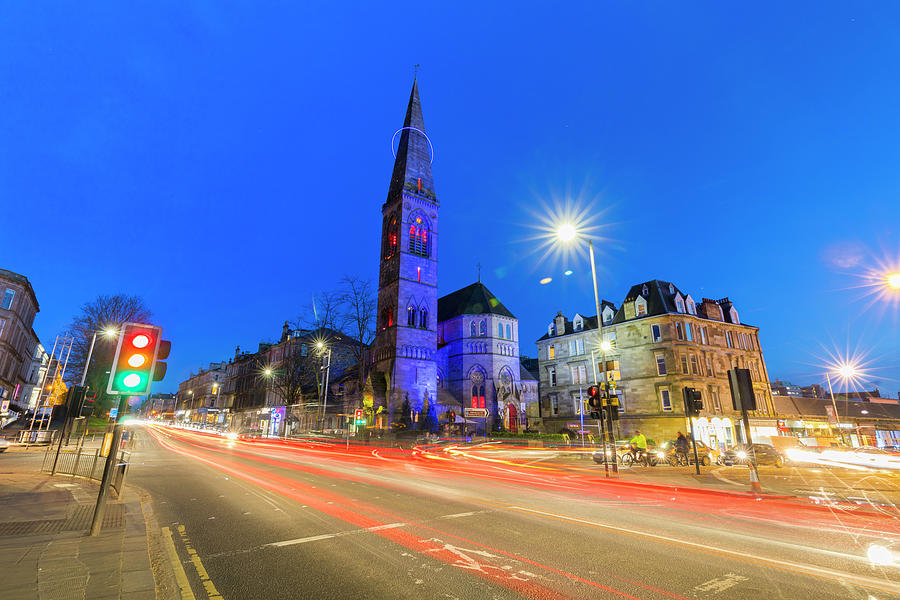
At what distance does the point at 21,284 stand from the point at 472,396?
180 ft

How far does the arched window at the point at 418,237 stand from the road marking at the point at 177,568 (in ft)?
158

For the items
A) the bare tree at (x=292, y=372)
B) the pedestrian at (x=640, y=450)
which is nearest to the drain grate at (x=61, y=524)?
the pedestrian at (x=640, y=450)

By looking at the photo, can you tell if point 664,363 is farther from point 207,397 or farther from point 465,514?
point 207,397

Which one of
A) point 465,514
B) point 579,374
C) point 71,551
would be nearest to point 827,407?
point 579,374

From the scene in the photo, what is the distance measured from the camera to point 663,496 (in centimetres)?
1105

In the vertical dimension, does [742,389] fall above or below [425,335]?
below

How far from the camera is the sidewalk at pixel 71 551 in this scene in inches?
164

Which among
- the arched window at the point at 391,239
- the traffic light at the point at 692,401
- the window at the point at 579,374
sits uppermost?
the arched window at the point at 391,239

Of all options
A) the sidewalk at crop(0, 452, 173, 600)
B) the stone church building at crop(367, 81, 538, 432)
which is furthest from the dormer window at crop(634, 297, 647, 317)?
the sidewalk at crop(0, 452, 173, 600)

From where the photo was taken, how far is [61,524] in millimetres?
6934

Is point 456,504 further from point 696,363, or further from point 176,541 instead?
point 696,363

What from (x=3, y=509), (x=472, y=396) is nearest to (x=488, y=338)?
(x=472, y=396)

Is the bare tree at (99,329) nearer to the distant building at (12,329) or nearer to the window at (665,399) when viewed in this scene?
the distant building at (12,329)

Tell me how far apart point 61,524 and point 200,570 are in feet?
11.9
